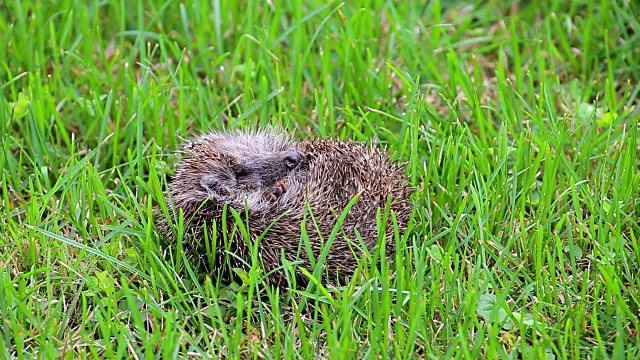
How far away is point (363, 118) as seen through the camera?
476cm

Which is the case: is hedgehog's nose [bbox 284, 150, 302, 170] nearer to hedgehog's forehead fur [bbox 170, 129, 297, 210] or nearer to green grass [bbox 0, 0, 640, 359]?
hedgehog's forehead fur [bbox 170, 129, 297, 210]

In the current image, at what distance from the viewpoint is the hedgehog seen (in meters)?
3.93

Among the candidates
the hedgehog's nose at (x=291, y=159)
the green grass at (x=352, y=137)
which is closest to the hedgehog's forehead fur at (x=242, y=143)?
the hedgehog's nose at (x=291, y=159)

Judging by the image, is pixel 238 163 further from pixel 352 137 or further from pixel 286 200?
pixel 352 137

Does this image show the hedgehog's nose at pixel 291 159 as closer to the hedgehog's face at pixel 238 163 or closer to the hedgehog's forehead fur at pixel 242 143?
the hedgehog's face at pixel 238 163

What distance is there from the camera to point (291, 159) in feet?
14.5

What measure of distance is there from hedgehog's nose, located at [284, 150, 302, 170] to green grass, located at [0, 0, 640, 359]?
0.50m

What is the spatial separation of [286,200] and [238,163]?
51 centimetres

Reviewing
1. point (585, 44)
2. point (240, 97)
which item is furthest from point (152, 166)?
point (585, 44)

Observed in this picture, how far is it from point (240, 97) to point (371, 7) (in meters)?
1.44

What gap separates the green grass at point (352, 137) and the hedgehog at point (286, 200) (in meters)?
0.14

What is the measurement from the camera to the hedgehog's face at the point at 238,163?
4352 millimetres

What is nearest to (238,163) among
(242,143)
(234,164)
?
(234,164)

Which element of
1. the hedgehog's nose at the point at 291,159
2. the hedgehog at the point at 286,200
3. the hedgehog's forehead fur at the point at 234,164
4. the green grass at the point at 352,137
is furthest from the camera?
the hedgehog's nose at the point at 291,159
